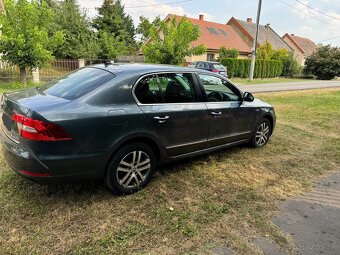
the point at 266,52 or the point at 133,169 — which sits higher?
the point at 266,52

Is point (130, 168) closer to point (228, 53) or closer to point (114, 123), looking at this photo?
point (114, 123)

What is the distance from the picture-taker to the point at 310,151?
5.90m

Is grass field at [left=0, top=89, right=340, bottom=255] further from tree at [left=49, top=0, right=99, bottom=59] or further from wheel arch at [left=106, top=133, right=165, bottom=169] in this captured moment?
tree at [left=49, top=0, right=99, bottom=59]

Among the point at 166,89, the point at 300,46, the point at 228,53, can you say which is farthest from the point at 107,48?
the point at 300,46

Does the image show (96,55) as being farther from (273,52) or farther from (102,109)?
(102,109)

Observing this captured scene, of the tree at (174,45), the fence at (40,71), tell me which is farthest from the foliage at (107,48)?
the fence at (40,71)

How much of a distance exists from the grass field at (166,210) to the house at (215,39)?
3068 cm

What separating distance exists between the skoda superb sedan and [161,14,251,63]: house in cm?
3073

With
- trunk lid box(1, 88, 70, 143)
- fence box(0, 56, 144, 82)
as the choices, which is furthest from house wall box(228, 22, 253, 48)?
trunk lid box(1, 88, 70, 143)

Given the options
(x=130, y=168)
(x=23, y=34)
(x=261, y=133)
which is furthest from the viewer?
(x=23, y=34)

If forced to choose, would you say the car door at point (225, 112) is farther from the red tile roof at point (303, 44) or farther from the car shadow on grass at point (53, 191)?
the red tile roof at point (303, 44)

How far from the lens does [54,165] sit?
3025 millimetres

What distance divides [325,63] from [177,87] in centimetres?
4016

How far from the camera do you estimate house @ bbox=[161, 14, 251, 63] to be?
35625 mm
